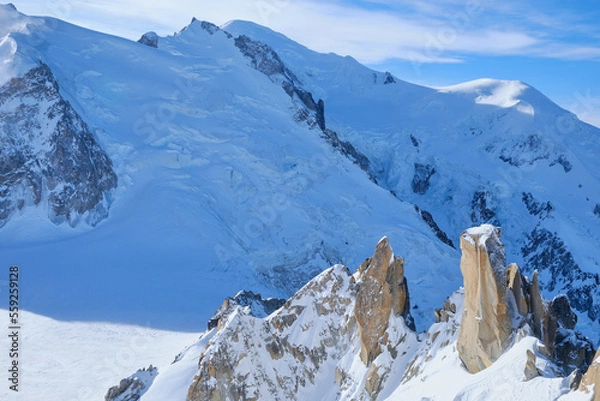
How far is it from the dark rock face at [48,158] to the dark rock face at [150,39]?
3768 centimetres

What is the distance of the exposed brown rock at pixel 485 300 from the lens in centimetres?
2509

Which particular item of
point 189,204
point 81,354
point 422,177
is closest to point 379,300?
point 81,354

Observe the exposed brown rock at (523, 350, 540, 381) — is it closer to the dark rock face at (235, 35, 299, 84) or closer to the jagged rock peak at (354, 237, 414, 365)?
the jagged rock peak at (354, 237, 414, 365)

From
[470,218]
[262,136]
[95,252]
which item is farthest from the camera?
[470,218]

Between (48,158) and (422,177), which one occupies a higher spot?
(422,177)

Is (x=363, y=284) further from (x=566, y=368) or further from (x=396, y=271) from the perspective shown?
(x=566, y=368)

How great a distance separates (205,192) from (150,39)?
166 feet

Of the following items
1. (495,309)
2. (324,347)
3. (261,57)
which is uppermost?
(261,57)

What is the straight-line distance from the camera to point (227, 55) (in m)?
117

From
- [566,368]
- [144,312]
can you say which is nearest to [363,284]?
[566,368]

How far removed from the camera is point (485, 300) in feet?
83.8

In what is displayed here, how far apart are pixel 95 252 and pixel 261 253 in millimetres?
19166

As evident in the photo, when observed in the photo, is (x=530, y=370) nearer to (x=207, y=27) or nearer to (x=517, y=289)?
(x=517, y=289)

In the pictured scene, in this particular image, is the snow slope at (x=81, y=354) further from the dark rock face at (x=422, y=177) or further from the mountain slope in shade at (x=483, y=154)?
the dark rock face at (x=422, y=177)
